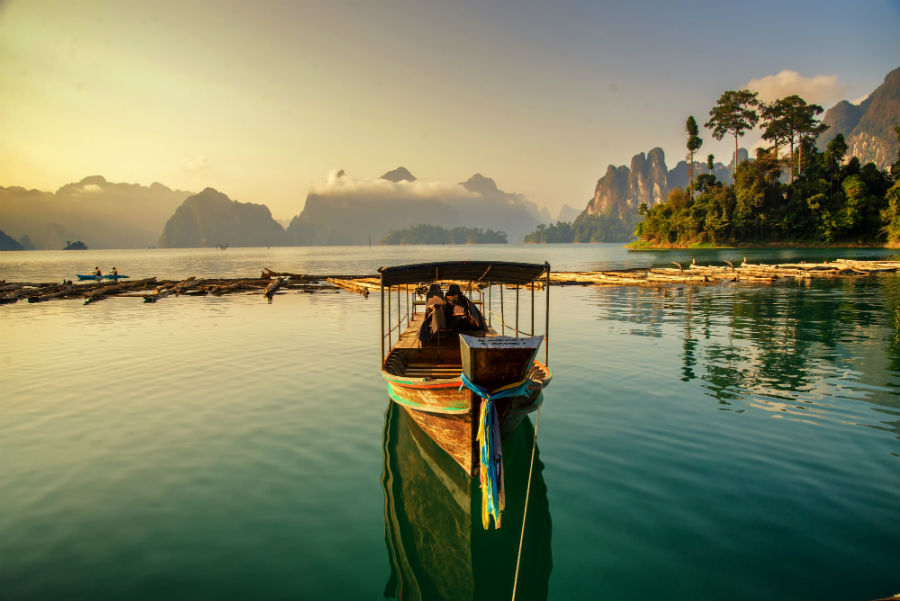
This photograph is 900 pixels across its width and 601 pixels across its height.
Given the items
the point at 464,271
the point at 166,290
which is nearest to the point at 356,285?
the point at 166,290

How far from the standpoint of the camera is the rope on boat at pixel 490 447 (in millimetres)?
5641

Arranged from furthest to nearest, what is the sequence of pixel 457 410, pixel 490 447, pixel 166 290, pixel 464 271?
1. pixel 166 290
2. pixel 464 271
3. pixel 457 410
4. pixel 490 447

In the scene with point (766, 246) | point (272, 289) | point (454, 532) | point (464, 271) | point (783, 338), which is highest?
point (766, 246)

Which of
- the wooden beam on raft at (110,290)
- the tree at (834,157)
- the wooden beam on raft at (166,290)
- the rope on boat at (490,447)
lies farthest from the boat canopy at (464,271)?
the tree at (834,157)

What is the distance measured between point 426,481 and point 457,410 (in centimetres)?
171

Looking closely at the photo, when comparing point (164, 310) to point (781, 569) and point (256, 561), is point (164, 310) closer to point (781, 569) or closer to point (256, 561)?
point (256, 561)

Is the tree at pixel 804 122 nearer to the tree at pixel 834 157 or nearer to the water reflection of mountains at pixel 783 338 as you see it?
the tree at pixel 834 157

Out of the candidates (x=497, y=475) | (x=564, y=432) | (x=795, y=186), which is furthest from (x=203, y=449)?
A: (x=795, y=186)

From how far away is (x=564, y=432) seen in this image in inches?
356

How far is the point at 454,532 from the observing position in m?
6.02

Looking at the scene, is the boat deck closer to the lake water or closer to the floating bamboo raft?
the lake water

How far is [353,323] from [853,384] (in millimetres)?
18317

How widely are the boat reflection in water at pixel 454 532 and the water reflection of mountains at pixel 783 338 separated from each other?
6030mm

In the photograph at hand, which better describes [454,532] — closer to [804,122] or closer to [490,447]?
[490,447]
